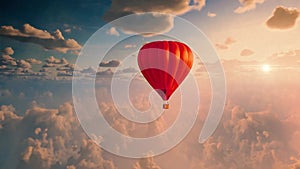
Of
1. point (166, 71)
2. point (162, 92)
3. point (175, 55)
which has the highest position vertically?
point (175, 55)

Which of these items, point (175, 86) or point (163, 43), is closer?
point (163, 43)

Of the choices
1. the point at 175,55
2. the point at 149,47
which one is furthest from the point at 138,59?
the point at 175,55

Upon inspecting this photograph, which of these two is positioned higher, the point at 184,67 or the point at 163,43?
the point at 163,43

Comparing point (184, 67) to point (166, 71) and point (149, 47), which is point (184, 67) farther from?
point (149, 47)

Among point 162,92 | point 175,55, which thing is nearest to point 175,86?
point 162,92
